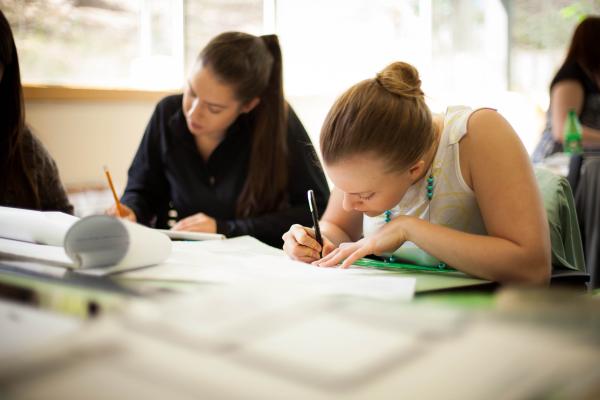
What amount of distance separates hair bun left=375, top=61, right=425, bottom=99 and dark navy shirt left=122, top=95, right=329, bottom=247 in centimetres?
64

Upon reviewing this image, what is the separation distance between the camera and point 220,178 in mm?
1898

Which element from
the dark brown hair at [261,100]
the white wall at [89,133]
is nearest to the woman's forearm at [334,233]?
the dark brown hair at [261,100]

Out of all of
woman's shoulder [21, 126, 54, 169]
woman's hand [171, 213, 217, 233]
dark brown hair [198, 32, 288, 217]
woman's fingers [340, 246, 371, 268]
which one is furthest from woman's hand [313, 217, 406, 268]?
woman's shoulder [21, 126, 54, 169]

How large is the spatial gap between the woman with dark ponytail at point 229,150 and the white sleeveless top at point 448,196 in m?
0.50

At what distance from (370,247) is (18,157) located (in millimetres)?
1011

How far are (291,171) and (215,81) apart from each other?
0.33 meters

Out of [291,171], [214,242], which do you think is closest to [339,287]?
[214,242]

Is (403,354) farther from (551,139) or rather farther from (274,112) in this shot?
(551,139)

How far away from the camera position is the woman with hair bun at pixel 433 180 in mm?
1100

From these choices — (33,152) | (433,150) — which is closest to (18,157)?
(33,152)

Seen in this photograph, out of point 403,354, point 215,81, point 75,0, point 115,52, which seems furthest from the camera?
point 115,52

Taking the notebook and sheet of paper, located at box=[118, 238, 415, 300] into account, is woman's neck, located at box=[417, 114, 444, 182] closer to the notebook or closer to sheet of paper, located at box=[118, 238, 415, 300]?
sheet of paper, located at box=[118, 238, 415, 300]

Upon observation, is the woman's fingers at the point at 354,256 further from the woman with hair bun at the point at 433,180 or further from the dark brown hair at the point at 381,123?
the dark brown hair at the point at 381,123

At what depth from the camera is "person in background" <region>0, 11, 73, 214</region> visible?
63.7 inches
